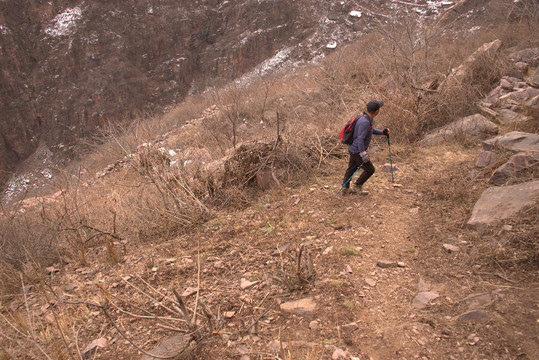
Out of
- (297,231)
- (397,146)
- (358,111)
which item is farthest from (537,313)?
(358,111)

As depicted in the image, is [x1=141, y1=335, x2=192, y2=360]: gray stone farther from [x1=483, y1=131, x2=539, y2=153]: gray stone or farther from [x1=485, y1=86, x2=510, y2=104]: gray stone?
[x1=485, y1=86, x2=510, y2=104]: gray stone

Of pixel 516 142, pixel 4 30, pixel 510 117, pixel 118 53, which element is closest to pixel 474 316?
pixel 516 142

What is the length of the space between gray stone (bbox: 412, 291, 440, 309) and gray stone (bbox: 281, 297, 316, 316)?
0.83 m

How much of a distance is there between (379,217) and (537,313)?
186 cm

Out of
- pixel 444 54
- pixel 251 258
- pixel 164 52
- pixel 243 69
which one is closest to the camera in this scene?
pixel 251 258

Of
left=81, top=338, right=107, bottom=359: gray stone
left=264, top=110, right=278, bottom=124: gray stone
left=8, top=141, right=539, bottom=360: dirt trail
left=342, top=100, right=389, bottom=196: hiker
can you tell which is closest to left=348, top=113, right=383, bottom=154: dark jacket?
left=342, top=100, right=389, bottom=196: hiker

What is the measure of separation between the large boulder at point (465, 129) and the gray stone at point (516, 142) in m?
0.68

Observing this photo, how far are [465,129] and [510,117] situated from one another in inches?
35.0

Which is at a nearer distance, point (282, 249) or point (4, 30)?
point (282, 249)

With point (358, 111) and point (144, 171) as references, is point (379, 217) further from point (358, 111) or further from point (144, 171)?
point (358, 111)

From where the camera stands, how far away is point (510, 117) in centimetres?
575

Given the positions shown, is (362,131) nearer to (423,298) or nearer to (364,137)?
(364,137)

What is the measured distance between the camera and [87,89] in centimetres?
2577

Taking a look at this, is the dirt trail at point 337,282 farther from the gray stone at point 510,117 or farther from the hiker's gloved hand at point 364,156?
the gray stone at point 510,117
